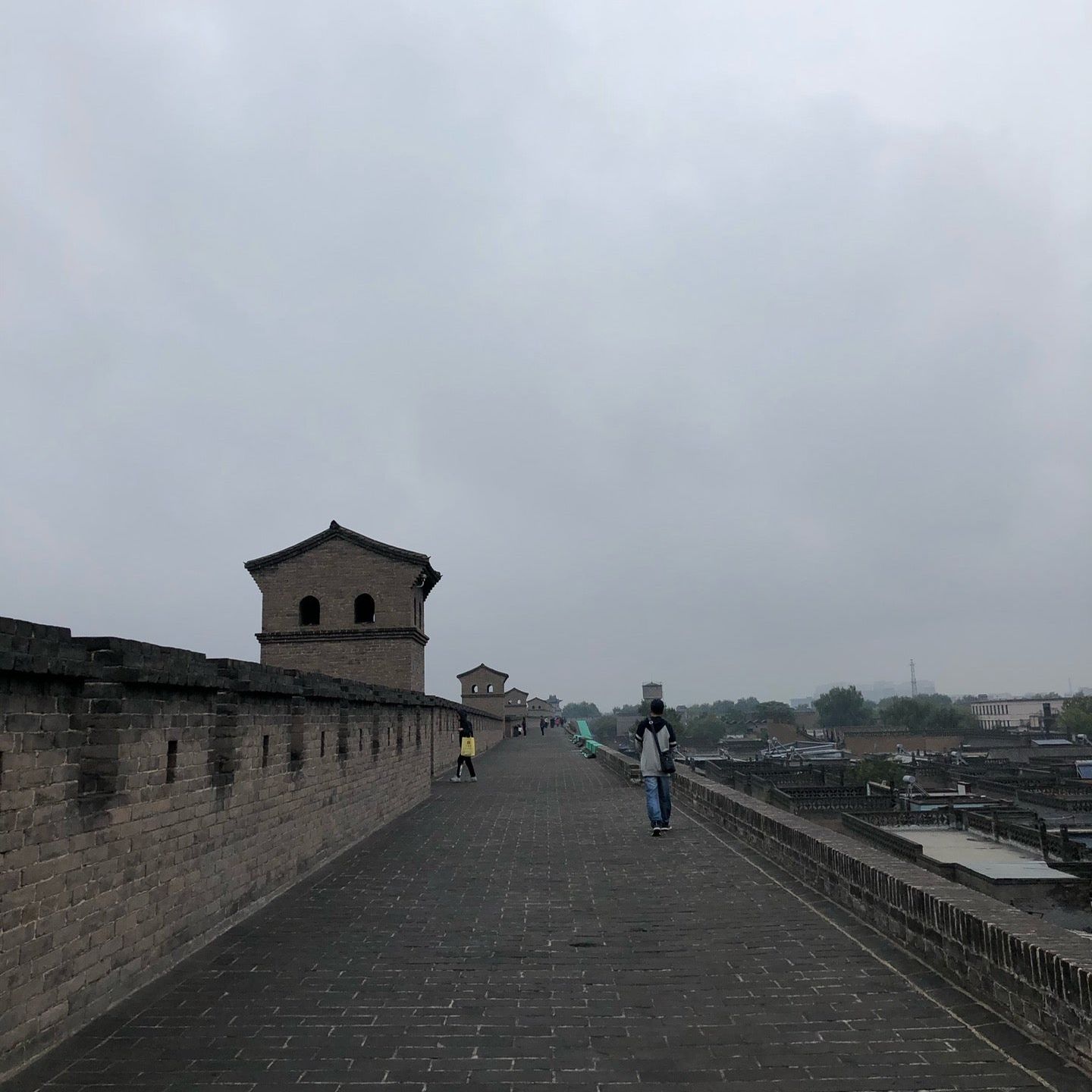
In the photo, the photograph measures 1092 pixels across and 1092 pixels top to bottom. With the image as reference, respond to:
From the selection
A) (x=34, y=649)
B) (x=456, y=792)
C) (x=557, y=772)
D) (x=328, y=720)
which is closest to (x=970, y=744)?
(x=557, y=772)

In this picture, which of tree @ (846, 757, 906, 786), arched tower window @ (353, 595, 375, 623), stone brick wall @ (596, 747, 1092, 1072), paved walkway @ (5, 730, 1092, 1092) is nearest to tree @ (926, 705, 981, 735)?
tree @ (846, 757, 906, 786)

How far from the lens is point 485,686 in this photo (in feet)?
214

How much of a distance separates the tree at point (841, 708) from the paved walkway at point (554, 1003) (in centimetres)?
15185

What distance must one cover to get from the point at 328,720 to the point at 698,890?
510 cm

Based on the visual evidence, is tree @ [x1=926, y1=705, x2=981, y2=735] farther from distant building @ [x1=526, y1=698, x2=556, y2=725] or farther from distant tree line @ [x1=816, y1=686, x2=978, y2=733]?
distant building @ [x1=526, y1=698, x2=556, y2=725]

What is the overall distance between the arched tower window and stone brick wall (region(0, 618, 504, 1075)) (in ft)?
59.5

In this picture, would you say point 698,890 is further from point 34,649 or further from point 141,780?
point 34,649

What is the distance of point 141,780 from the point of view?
589 centimetres

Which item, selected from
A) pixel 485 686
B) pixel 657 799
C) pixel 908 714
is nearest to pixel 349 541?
pixel 657 799

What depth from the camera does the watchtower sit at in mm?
64250

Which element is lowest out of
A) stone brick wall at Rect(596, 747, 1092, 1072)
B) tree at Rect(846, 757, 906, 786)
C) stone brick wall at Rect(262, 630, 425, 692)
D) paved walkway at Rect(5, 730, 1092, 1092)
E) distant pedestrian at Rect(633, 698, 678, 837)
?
tree at Rect(846, 757, 906, 786)

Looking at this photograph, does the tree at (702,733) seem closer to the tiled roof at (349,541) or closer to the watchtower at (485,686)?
the watchtower at (485,686)

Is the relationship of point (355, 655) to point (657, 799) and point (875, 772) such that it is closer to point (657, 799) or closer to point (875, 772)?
point (657, 799)

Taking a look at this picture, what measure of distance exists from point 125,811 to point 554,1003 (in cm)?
300
